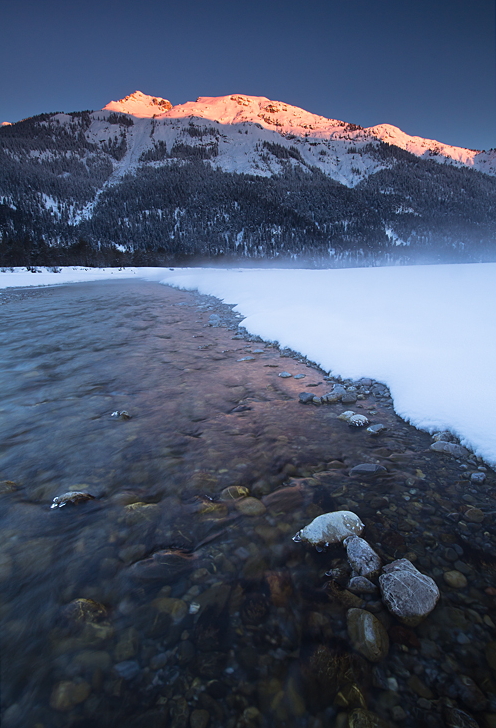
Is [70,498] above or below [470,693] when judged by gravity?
below

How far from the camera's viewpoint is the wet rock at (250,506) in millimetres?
2586

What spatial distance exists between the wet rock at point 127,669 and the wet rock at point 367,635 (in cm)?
111

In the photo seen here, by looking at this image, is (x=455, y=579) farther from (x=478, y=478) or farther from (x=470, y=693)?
(x=478, y=478)

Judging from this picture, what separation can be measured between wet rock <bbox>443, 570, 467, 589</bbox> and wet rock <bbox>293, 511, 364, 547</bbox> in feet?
1.82

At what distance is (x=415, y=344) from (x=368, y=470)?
3210 millimetres

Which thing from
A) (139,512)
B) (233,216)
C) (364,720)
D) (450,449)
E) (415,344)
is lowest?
(139,512)

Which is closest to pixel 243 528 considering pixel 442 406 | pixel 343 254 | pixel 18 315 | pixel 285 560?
pixel 285 560

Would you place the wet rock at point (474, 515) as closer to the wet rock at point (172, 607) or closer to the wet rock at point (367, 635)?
the wet rock at point (367, 635)

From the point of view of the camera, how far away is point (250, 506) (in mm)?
2664

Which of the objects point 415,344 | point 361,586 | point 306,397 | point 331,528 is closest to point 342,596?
point 361,586

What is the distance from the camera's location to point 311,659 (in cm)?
156

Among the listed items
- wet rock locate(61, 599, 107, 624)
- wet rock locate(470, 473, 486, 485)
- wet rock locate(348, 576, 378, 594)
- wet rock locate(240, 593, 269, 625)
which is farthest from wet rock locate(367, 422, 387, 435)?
wet rock locate(61, 599, 107, 624)

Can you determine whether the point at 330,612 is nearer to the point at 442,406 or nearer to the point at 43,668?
the point at 43,668

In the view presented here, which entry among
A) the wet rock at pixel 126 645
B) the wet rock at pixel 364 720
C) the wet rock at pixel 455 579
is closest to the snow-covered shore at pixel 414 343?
the wet rock at pixel 455 579
